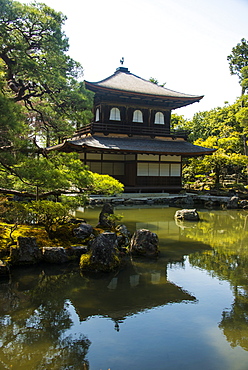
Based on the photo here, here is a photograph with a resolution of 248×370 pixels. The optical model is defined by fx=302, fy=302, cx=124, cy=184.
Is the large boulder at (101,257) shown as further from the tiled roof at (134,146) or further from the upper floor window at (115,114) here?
the upper floor window at (115,114)

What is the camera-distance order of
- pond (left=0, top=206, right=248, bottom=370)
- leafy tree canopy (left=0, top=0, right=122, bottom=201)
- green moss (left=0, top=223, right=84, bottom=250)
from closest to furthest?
pond (left=0, top=206, right=248, bottom=370) → leafy tree canopy (left=0, top=0, right=122, bottom=201) → green moss (left=0, top=223, right=84, bottom=250)

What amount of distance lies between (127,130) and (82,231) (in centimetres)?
1488

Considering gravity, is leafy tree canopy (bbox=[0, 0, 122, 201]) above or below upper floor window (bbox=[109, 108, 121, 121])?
below

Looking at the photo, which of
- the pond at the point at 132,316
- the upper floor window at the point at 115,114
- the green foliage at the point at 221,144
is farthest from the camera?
the green foliage at the point at 221,144

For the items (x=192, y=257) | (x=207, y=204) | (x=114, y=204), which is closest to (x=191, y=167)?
(x=207, y=204)

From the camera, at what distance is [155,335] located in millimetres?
4773

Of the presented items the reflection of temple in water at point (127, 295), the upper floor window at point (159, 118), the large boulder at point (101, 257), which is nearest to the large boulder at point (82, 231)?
the large boulder at point (101, 257)

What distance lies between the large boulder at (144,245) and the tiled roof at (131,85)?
46.0 feet

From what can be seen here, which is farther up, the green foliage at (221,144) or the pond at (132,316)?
the green foliage at (221,144)

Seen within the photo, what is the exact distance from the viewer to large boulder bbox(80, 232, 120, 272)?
24.4ft

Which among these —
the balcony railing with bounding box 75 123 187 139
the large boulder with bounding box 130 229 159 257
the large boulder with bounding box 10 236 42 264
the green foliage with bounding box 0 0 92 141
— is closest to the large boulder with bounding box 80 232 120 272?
the large boulder with bounding box 10 236 42 264

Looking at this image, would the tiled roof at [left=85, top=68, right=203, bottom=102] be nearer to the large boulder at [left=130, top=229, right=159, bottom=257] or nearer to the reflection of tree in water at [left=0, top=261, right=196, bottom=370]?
the large boulder at [left=130, top=229, right=159, bottom=257]

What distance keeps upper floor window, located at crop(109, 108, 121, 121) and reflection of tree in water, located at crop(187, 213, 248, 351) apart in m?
11.2

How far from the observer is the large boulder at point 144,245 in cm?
898
